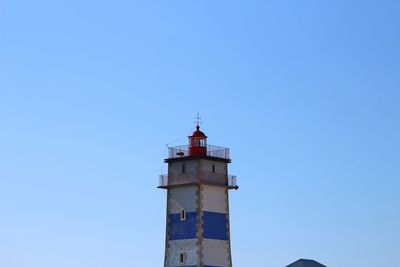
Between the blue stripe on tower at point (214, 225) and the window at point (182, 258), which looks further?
the blue stripe on tower at point (214, 225)

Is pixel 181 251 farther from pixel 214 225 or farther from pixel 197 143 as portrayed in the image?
pixel 197 143

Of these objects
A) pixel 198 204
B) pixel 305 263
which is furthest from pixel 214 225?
pixel 305 263

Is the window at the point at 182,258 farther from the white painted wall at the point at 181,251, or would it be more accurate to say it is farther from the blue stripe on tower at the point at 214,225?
the blue stripe on tower at the point at 214,225

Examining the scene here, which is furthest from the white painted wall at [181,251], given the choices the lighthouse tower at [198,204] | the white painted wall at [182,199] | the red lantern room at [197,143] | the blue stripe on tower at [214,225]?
the red lantern room at [197,143]

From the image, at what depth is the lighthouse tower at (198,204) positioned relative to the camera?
7288cm

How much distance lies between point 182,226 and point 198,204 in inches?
79.2

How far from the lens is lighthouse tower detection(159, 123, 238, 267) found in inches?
2869

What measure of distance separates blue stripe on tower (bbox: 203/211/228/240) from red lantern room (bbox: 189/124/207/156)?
429 cm

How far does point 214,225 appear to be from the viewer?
2908 inches

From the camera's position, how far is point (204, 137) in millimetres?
75938

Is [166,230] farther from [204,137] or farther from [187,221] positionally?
[204,137]

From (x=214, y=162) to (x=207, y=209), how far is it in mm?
3488

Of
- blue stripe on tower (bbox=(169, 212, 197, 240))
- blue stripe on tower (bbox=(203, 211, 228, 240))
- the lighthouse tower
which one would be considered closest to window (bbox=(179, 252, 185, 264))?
the lighthouse tower

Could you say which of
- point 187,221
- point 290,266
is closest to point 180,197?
point 187,221
